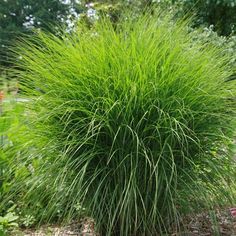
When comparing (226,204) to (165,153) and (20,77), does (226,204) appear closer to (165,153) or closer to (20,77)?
(165,153)

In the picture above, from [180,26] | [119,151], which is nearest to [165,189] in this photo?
[119,151]

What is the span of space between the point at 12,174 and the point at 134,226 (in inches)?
30.2

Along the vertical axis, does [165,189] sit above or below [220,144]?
below

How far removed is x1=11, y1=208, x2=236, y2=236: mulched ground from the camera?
73.4 inches

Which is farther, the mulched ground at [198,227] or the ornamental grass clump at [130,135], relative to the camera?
the mulched ground at [198,227]

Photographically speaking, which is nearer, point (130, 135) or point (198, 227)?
point (130, 135)

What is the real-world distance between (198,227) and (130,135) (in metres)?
0.65

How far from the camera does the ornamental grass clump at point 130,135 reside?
1.68m

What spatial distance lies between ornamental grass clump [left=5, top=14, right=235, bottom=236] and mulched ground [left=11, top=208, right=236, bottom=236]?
9 centimetres

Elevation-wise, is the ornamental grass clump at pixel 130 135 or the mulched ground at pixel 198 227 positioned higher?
the ornamental grass clump at pixel 130 135

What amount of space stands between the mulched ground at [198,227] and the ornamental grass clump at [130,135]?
91 millimetres

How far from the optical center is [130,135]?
170 centimetres

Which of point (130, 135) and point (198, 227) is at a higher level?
point (130, 135)

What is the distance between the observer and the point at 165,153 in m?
1.69
